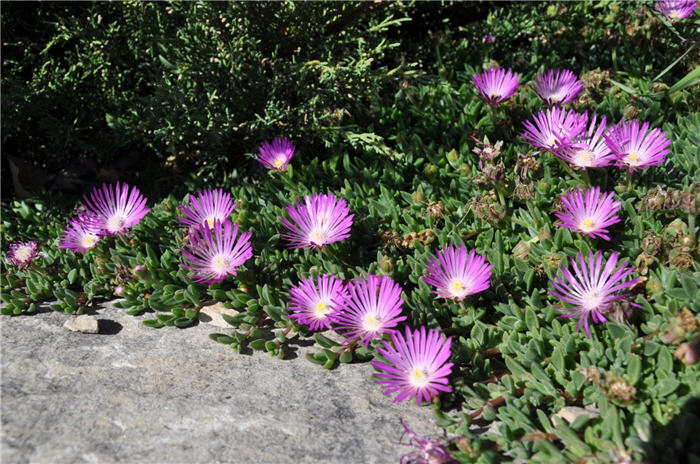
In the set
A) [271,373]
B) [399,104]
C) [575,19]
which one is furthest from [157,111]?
[575,19]

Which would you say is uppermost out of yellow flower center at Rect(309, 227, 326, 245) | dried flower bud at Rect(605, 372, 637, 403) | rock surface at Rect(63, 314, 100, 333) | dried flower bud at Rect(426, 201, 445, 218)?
dried flower bud at Rect(426, 201, 445, 218)

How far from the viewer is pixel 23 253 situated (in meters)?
2.27

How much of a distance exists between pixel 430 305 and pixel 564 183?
677 mm

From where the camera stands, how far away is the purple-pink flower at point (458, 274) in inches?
67.7

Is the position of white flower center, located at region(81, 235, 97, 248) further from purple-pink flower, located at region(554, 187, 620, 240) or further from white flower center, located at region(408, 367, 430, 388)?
→ purple-pink flower, located at region(554, 187, 620, 240)

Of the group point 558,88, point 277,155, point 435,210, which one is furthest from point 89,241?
point 558,88

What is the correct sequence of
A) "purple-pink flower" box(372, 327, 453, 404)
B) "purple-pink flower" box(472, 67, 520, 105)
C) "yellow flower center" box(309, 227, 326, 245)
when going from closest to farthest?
"purple-pink flower" box(372, 327, 453, 404), "yellow flower center" box(309, 227, 326, 245), "purple-pink flower" box(472, 67, 520, 105)

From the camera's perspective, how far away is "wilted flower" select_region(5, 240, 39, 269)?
2.25 m

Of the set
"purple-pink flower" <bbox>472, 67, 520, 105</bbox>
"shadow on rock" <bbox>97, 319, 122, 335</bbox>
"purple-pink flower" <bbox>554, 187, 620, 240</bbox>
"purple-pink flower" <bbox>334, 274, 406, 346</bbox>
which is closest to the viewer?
"purple-pink flower" <bbox>334, 274, 406, 346</bbox>

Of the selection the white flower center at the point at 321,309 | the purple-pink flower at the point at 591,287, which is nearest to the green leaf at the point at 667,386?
the purple-pink flower at the point at 591,287

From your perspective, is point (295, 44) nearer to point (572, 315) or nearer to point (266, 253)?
point (266, 253)

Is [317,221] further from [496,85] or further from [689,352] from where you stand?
[689,352]

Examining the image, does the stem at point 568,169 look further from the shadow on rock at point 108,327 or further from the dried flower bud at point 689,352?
the shadow on rock at point 108,327

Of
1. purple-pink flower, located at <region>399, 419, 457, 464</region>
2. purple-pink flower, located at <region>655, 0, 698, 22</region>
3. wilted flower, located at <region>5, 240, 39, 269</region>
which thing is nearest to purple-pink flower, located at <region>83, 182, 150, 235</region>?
wilted flower, located at <region>5, 240, 39, 269</region>
